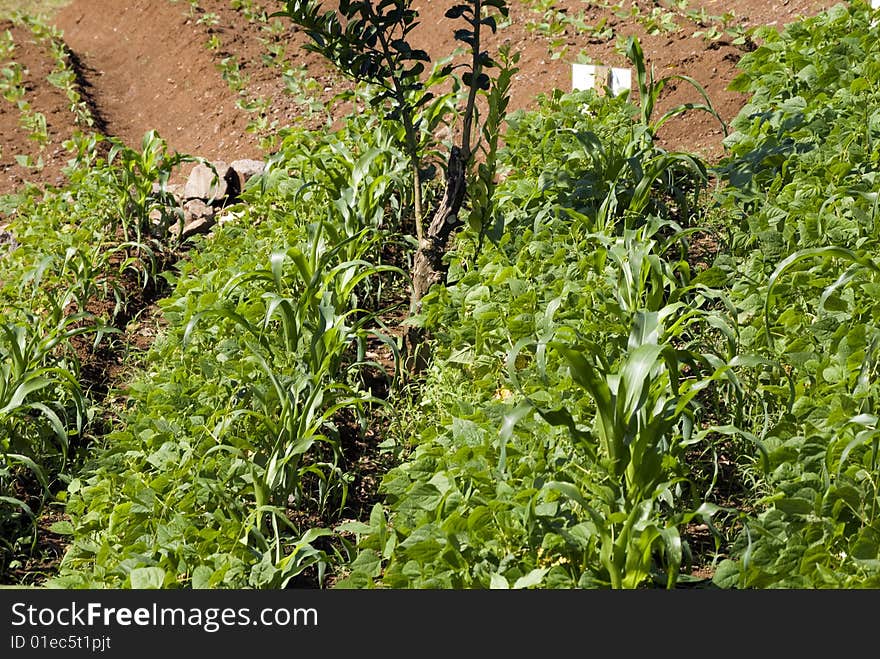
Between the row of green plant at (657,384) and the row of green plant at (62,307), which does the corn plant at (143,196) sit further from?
the row of green plant at (657,384)

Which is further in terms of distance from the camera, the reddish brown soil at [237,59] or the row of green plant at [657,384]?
the reddish brown soil at [237,59]

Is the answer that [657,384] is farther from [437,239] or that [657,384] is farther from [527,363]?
[437,239]

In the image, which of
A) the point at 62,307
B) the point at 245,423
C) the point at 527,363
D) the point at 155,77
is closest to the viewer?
the point at 245,423

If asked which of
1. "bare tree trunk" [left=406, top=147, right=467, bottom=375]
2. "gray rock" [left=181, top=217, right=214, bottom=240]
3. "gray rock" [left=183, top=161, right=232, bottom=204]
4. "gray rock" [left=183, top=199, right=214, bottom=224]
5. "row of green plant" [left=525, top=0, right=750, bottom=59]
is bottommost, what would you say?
"bare tree trunk" [left=406, top=147, right=467, bottom=375]

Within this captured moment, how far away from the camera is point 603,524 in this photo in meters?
2.55

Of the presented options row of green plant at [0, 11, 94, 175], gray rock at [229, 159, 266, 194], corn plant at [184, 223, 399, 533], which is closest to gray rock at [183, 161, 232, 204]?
gray rock at [229, 159, 266, 194]

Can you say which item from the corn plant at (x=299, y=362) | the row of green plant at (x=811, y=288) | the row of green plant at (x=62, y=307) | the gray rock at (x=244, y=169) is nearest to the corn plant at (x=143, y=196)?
the row of green plant at (x=62, y=307)

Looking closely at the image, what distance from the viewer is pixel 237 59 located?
700 cm

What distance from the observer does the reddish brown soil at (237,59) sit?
573 cm

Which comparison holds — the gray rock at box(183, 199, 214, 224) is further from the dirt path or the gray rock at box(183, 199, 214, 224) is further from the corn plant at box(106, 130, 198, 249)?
the dirt path

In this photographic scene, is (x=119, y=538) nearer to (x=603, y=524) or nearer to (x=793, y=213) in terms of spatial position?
(x=603, y=524)

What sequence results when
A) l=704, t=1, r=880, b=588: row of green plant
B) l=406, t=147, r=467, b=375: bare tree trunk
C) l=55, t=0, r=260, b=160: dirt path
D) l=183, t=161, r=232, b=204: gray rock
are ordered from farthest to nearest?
l=55, t=0, r=260, b=160: dirt path
l=183, t=161, r=232, b=204: gray rock
l=406, t=147, r=467, b=375: bare tree trunk
l=704, t=1, r=880, b=588: row of green plant

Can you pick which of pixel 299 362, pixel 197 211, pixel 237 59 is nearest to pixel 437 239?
pixel 299 362

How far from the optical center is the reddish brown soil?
18.8 feet
